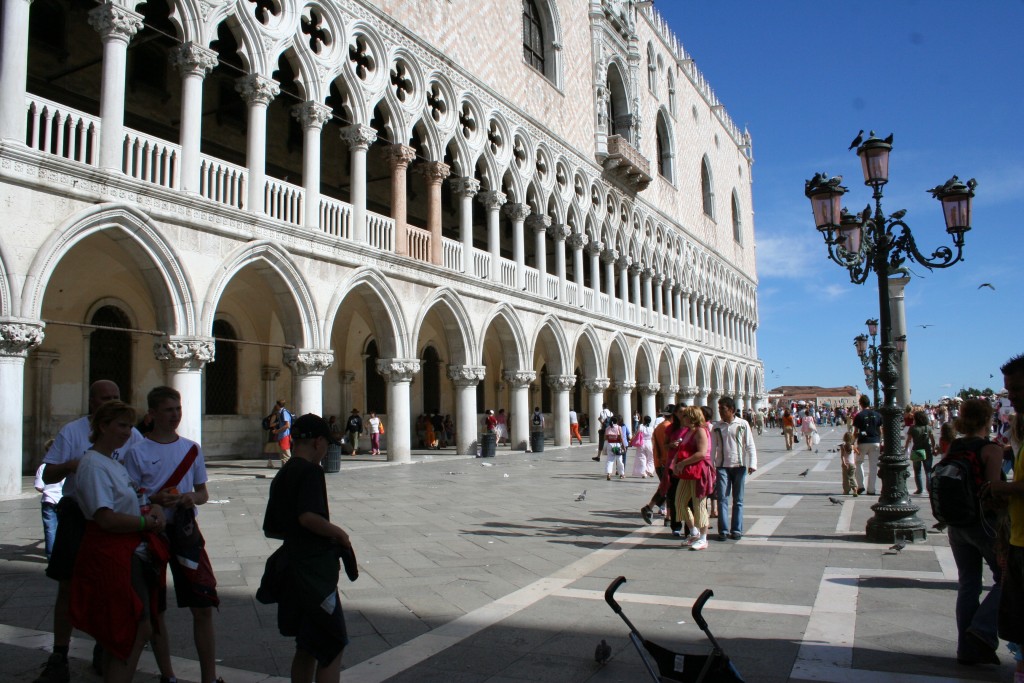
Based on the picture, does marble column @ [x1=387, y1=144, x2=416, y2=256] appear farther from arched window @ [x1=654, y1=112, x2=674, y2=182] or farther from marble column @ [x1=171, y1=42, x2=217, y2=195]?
arched window @ [x1=654, y1=112, x2=674, y2=182]

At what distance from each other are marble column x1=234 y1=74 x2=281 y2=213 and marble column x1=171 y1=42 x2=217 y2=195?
3.37ft

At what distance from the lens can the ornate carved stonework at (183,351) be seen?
11.8m

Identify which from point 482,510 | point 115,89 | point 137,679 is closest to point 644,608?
point 137,679

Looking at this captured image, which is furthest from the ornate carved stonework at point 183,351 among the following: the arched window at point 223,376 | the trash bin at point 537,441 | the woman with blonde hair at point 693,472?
the trash bin at point 537,441

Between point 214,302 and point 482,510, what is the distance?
5.96 metres

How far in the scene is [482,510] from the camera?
9617 mm

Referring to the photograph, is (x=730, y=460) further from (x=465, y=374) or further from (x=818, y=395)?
(x=818, y=395)

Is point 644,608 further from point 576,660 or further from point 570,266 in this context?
point 570,266

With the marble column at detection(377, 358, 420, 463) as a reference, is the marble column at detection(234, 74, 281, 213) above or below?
above

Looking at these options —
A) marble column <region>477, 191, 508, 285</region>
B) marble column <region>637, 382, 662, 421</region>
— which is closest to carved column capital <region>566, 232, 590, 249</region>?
marble column <region>477, 191, 508, 285</region>

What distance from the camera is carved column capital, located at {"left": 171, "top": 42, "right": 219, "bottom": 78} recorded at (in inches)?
491

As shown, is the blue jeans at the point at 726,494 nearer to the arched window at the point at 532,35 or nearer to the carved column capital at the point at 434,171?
the carved column capital at the point at 434,171

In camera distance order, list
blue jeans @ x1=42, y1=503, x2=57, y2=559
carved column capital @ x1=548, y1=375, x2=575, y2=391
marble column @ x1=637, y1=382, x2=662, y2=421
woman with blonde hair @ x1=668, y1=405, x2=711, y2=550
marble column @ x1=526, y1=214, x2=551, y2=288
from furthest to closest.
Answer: marble column @ x1=637, y1=382, x2=662, y2=421, carved column capital @ x1=548, y1=375, x2=575, y2=391, marble column @ x1=526, y1=214, x2=551, y2=288, woman with blonde hair @ x1=668, y1=405, x2=711, y2=550, blue jeans @ x1=42, y1=503, x2=57, y2=559

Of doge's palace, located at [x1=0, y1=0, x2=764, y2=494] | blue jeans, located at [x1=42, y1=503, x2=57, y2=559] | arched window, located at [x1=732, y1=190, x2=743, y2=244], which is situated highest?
arched window, located at [x1=732, y1=190, x2=743, y2=244]
